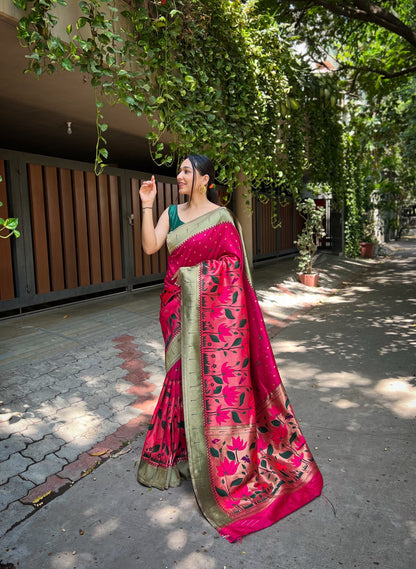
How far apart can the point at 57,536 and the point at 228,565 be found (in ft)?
2.80

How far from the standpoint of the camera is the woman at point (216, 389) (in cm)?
243

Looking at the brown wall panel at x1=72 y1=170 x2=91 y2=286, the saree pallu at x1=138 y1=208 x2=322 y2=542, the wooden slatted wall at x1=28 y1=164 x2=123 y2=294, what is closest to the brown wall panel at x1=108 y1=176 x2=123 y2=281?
the wooden slatted wall at x1=28 y1=164 x2=123 y2=294

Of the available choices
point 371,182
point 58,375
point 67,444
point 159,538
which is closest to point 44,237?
point 58,375

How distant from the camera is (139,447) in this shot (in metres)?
3.06

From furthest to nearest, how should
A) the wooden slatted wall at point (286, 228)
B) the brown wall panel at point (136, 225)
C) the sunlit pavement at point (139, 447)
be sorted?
1. the wooden slatted wall at point (286, 228)
2. the brown wall panel at point (136, 225)
3. the sunlit pavement at point (139, 447)

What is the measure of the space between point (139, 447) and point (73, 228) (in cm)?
442

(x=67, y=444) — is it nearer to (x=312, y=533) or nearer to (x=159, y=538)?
(x=159, y=538)

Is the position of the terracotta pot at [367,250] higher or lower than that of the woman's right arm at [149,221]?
lower

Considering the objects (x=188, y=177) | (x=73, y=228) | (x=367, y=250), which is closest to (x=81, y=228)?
(x=73, y=228)

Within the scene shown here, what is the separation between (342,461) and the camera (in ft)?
9.25

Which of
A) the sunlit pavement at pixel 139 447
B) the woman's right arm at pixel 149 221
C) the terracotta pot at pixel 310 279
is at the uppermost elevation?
the woman's right arm at pixel 149 221

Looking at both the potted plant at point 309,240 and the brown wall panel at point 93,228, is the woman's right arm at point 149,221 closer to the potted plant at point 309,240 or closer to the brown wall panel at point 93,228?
the brown wall panel at point 93,228

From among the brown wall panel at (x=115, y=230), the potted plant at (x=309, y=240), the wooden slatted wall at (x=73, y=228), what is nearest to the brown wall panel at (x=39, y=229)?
the wooden slatted wall at (x=73, y=228)

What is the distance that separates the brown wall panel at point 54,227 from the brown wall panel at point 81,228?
342mm
